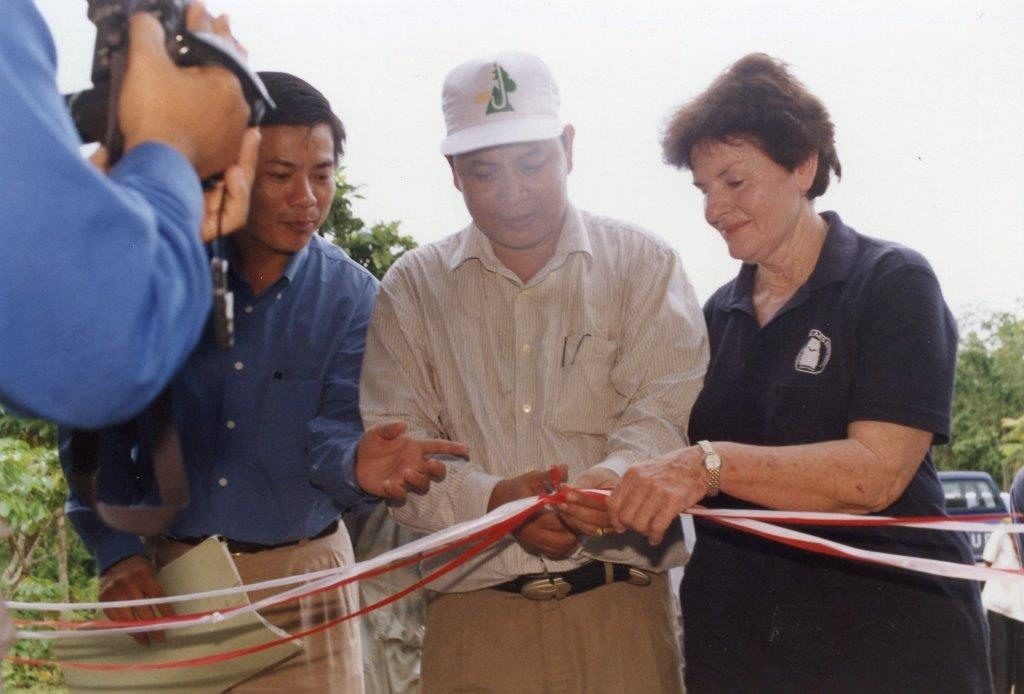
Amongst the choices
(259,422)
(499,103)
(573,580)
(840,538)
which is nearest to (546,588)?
(573,580)

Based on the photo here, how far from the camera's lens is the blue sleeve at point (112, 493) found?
3.41 meters

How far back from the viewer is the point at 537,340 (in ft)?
9.77

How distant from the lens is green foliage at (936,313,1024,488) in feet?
43.9

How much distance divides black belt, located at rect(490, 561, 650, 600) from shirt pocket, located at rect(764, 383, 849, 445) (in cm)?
45

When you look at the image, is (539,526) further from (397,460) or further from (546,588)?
(397,460)

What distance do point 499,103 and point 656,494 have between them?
1.06m

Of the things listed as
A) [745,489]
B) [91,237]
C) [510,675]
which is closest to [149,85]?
[91,237]

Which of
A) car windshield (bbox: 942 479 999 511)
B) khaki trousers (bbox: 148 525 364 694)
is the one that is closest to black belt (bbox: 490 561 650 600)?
khaki trousers (bbox: 148 525 364 694)

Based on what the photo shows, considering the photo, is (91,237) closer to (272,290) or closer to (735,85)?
(735,85)

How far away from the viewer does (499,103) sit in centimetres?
305

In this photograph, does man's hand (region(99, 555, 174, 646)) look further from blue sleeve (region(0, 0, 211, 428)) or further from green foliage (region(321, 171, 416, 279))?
green foliage (region(321, 171, 416, 279))

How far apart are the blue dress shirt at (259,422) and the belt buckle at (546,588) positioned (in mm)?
661

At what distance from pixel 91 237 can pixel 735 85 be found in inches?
73.8

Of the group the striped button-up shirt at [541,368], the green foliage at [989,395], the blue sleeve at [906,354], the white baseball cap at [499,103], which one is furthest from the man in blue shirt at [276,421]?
the green foliage at [989,395]
